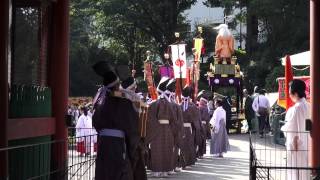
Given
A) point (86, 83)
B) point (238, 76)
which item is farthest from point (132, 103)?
point (86, 83)

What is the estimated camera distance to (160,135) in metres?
13.7

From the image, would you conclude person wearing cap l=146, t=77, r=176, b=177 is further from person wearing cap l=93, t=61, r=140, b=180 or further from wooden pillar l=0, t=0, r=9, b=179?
wooden pillar l=0, t=0, r=9, b=179

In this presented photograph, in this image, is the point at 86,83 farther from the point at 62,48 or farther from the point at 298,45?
the point at 62,48

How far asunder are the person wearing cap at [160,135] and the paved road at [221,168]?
1.05 ft

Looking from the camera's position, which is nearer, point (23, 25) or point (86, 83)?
point (23, 25)

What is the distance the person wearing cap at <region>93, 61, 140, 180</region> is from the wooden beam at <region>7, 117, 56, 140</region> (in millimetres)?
756

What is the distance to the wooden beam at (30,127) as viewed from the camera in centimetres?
755

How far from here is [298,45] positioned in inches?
1442

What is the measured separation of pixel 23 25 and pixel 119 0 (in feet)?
110

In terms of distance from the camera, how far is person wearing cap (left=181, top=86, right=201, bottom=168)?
15519 mm

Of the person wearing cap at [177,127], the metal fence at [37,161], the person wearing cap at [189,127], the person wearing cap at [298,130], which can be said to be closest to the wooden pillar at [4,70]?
the metal fence at [37,161]

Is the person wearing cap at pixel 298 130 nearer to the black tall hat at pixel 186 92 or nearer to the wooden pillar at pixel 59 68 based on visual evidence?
the wooden pillar at pixel 59 68

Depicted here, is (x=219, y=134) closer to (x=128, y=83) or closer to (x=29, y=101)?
(x=128, y=83)

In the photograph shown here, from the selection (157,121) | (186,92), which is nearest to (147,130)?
(157,121)
